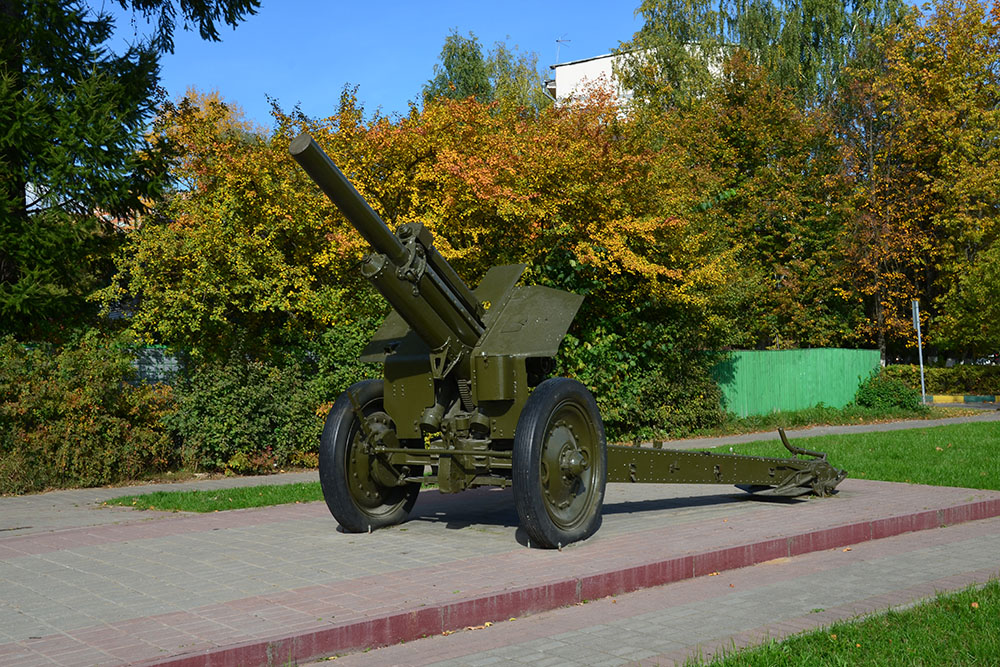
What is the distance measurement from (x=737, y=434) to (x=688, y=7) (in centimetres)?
2149

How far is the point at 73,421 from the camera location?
13.4m

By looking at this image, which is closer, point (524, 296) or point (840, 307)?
point (524, 296)

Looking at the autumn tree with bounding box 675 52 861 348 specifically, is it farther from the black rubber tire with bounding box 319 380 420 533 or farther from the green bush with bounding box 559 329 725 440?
the black rubber tire with bounding box 319 380 420 533

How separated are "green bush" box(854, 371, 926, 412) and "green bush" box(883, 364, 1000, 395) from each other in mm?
4433

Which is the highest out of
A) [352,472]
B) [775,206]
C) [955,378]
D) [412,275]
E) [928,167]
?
[928,167]

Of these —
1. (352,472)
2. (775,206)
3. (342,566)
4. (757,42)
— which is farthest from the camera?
(757,42)

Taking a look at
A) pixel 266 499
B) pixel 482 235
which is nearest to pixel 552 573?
pixel 266 499

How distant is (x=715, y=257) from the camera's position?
19891 mm

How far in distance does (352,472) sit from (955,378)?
93.4 feet

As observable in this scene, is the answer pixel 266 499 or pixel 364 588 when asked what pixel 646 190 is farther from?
pixel 364 588

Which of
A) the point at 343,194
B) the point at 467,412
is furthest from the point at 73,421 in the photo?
the point at 343,194

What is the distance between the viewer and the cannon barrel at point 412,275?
6.98 m

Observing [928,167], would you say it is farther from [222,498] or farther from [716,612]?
[716,612]

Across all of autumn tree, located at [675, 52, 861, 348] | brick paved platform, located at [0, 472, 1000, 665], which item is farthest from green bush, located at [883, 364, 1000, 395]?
brick paved platform, located at [0, 472, 1000, 665]
